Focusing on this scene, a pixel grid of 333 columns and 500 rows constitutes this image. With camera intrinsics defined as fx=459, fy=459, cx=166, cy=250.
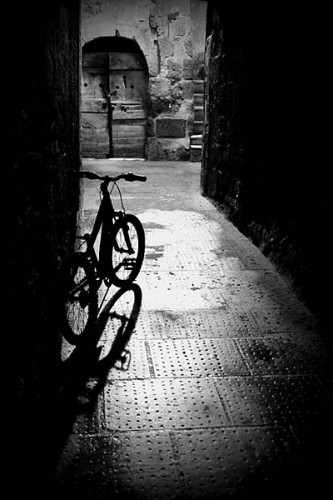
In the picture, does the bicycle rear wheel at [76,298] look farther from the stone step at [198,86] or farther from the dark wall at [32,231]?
the stone step at [198,86]

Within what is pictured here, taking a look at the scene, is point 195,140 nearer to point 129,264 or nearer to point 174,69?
point 174,69

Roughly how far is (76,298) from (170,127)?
30.6 feet

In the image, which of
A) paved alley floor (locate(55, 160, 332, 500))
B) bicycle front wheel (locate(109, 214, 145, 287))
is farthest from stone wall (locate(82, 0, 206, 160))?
bicycle front wheel (locate(109, 214, 145, 287))

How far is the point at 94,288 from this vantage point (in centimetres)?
339

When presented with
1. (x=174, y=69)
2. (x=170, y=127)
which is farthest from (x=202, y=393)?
(x=174, y=69)

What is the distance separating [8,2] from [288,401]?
255 cm

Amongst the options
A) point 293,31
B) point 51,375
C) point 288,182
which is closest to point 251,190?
point 288,182

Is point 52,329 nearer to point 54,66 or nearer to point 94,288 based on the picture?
point 94,288

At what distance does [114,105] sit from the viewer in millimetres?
11703

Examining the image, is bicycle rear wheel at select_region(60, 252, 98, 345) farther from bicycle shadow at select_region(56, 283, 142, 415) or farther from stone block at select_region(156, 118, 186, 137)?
stone block at select_region(156, 118, 186, 137)

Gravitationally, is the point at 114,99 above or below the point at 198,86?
below

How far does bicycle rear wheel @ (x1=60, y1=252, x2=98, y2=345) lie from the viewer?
3.03 metres

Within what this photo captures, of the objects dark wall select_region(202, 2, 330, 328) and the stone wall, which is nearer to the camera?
dark wall select_region(202, 2, 330, 328)

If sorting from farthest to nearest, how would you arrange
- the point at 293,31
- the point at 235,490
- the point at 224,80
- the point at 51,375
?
the point at 224,80
the point at 293,31
the point at 51,375
the point at 235,490
